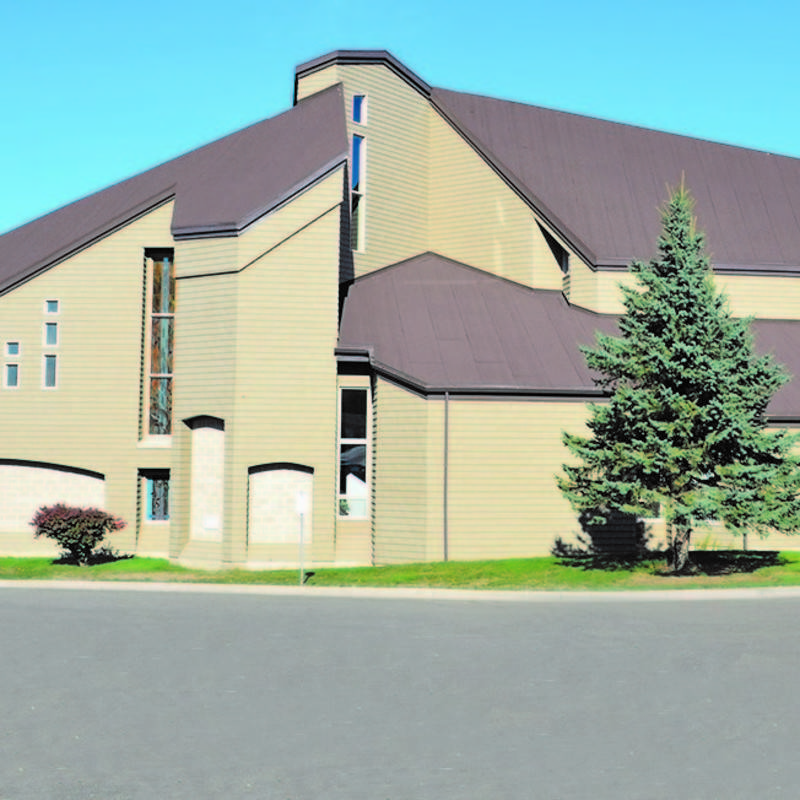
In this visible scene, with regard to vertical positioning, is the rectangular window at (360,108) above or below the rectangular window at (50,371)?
above

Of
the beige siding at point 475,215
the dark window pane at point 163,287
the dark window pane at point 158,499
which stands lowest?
the dark window pane at point 158,499

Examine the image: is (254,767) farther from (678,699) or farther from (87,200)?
(87,200)

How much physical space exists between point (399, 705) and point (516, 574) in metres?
13.2

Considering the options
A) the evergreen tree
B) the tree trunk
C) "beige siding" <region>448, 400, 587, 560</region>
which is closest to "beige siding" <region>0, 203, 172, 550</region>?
"beige siding" <region>448, 400, 587, 560</region>

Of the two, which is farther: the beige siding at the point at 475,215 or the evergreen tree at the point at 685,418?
the beige siding at the point at 475,215

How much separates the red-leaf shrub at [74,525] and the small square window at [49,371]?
12.6 feet

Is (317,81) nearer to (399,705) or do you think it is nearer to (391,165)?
(391,165)

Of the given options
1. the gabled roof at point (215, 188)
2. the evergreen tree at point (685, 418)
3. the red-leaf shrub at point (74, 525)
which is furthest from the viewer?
the gabled roof at point (215, 188)

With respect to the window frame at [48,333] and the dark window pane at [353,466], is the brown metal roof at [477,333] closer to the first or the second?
the dark window pane at [353,466]

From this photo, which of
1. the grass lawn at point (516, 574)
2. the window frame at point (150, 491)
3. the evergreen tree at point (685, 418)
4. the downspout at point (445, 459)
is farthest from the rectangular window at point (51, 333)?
the evergreen tree at point (685, 418)

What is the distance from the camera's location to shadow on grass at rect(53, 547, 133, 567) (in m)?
28.9

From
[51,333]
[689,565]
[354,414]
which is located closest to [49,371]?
[51,333]

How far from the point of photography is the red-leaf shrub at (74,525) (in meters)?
27.7

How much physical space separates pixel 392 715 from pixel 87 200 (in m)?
28.8
